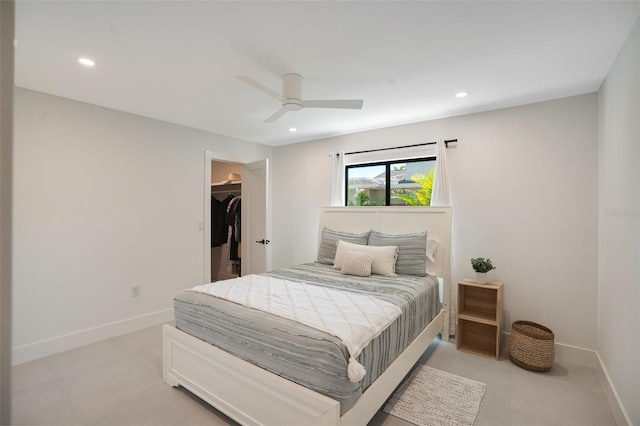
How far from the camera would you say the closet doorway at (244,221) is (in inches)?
166

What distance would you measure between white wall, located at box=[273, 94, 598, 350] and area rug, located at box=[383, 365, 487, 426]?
113 cm

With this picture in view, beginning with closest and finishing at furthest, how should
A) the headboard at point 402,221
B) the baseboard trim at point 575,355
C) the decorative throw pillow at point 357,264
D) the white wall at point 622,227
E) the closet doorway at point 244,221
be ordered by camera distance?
the white wall at point 622,227 → the baseboard trim at point 575,355 → the decorative throw pillow at point 357,264 → the headboard at point 402,221 → the closet doorway at point 244,221

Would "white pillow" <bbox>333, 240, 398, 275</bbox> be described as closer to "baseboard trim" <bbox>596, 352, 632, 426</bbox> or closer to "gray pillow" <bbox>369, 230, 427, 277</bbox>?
"gray pillow" <bbox>369, 230, 427, 277</bbox>

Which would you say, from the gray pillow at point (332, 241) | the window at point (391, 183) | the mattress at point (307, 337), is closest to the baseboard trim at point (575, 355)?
the mattress at point (307, 337)

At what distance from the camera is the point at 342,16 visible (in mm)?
1741

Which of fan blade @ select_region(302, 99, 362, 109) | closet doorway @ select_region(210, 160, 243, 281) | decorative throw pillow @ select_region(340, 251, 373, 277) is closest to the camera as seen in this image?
fan blade @ select_region(302, 99, 362, 109)

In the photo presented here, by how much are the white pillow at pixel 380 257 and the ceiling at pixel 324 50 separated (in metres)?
1.55

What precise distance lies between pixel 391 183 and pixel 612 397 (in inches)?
110

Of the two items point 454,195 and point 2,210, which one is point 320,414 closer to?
point 2,210

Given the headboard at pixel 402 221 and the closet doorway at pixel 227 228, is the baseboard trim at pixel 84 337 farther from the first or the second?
the headboard at pixel 402 221

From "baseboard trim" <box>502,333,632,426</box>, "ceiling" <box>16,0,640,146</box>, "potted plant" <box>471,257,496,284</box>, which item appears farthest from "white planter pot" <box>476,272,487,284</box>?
"ceiling" <box>16,0,640,146</box>

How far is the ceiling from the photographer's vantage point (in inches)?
66.7

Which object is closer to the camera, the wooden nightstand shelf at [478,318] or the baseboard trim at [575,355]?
the baseboard trim at [575,355]

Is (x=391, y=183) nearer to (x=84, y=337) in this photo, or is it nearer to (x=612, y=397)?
(x=612, y=397)
